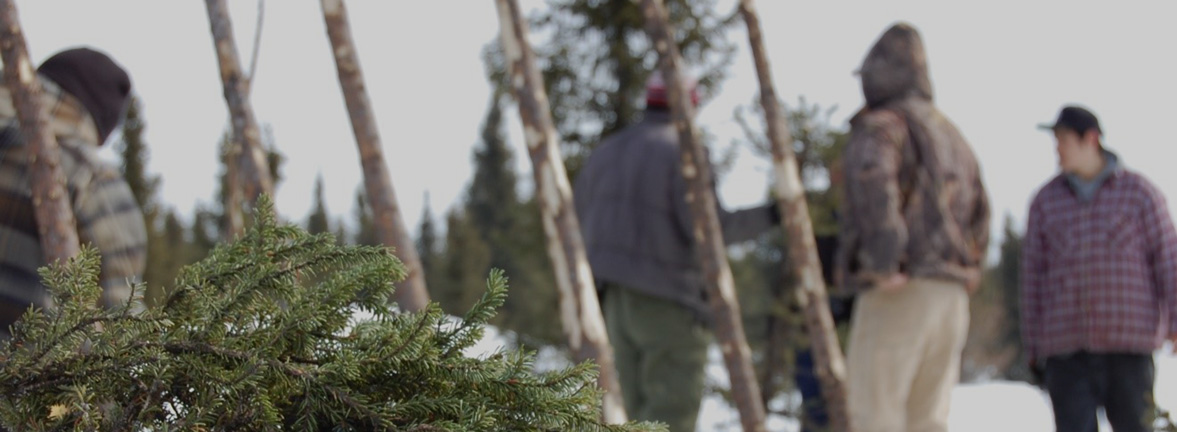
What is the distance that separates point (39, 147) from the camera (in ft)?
10.1

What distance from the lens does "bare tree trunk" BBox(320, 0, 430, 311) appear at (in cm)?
509

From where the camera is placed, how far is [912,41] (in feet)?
19.7

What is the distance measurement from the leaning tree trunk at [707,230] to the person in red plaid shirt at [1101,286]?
129 centimetres

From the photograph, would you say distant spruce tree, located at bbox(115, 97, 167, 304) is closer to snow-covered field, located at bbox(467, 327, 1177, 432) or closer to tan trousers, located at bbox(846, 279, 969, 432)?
snow-covered field, located at bbox(467, 327, 1177, 432)

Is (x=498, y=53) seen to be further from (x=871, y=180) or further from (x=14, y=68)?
(x=14, y=68)

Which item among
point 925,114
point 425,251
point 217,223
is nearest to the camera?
point 925,114

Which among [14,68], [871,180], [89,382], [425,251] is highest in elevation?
[14,68]

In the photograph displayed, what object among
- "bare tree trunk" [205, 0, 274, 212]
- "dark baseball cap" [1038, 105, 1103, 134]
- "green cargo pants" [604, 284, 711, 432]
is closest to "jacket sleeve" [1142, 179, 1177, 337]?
"dark baseball cap" [1038, 105, 1103, 134]

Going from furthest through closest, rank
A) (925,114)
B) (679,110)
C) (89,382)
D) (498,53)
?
(498,53) < (679,110) < (925,114) < (89,382)

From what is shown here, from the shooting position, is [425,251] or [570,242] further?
[425,251]

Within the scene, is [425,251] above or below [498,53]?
below

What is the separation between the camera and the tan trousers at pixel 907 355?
5.76 m

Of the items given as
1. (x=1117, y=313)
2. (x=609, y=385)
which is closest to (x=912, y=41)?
(x=1117, y=313)

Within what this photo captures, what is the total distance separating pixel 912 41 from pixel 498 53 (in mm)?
4999
